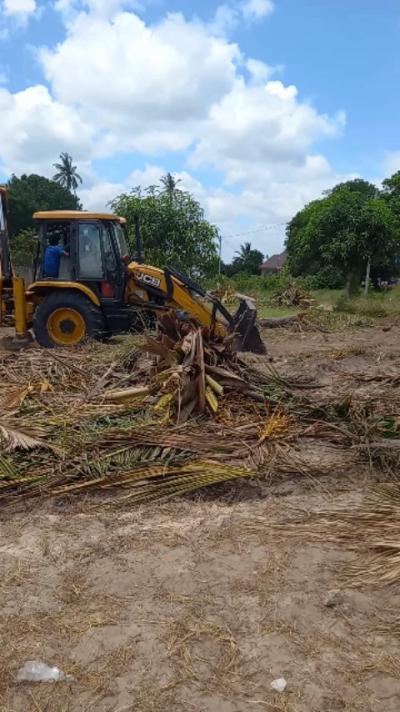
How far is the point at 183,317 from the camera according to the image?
6.77 m

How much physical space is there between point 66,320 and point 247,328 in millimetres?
3175

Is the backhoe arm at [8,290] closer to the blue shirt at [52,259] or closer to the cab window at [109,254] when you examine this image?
the blue shirt at [52,259]

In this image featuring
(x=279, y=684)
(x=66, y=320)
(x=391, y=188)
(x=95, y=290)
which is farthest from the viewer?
(x=391, y=188)

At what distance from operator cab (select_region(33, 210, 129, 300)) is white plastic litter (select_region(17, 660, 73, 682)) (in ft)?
27.4

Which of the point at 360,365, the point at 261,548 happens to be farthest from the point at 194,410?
the point at 360,365

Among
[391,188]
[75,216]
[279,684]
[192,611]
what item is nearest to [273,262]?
[391,188]

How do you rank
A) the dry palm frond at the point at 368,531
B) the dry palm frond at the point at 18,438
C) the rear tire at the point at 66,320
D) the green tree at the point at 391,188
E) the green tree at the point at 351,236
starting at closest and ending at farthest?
the dry palm frond at the point at 368,531
the dry palm frond at the point at 18,438
the rear tire at the point at 66,320
the green tree at the point at 351,236
the green tree at the point at 391,188

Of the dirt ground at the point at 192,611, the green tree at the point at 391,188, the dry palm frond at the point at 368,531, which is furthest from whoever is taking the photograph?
the green tree at the point at 391,188

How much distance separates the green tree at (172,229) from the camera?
79.6 feet

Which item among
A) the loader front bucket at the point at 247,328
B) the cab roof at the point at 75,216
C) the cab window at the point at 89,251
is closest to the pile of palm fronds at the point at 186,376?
the loader front bucket at the point at 247,328

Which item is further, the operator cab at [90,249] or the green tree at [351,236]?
the green tree at [351,236]

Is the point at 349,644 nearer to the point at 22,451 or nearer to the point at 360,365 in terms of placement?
the point at 22,451

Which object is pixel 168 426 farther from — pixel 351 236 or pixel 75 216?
pixel 351 236

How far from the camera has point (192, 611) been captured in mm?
3047
